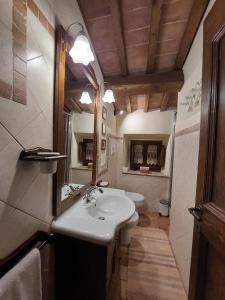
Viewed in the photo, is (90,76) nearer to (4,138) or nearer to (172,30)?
(172,30)

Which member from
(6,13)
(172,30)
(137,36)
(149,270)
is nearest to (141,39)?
(137,36)

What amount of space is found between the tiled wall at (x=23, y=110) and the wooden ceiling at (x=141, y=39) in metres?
0.48

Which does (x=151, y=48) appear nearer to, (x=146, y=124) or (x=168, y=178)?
(x=146, y=124)

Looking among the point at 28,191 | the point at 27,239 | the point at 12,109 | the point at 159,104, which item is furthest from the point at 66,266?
the point at 159,104

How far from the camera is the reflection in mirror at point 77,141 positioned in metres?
1.18

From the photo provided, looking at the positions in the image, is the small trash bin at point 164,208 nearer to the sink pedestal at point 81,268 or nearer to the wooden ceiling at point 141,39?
the wooden ceiling at point 141,39

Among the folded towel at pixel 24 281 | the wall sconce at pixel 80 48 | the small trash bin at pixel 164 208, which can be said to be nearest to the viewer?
the folded towel at pixel 24 281

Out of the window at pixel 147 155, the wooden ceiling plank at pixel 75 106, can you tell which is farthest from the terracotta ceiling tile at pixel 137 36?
the window at pixel 147 155

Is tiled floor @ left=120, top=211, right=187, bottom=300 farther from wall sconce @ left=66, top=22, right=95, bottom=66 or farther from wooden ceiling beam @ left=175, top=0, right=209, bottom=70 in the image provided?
wooden ceiling beam @ left=175, top=0, right=209, bottom=70

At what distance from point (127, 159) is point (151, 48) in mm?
A: 2355

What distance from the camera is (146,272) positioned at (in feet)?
5.34

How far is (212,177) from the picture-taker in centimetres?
74

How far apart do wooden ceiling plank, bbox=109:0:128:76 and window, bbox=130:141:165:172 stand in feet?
6.50

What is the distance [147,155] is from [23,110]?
9.93ft
